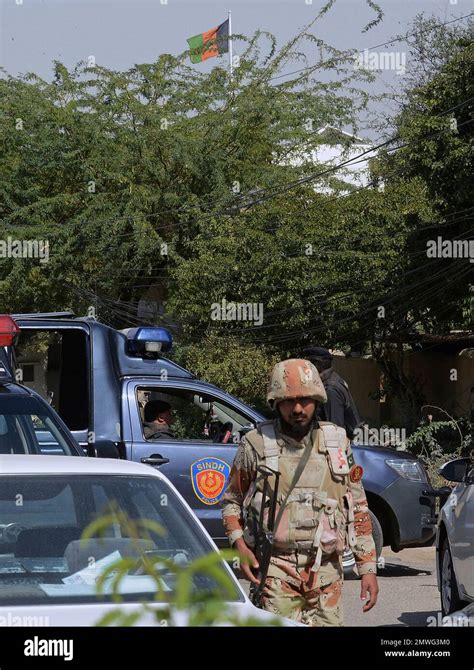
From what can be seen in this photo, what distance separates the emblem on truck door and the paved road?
80 centimetres

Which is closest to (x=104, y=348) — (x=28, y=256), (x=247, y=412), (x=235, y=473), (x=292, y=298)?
(x=247, y=412)

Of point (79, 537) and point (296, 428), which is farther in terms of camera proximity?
point (296, 428)

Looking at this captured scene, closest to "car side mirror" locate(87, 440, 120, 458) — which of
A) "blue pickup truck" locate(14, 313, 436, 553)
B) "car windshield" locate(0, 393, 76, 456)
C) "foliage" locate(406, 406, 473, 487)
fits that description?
"blue pickup truck" locate(14, 313, 436, 553)

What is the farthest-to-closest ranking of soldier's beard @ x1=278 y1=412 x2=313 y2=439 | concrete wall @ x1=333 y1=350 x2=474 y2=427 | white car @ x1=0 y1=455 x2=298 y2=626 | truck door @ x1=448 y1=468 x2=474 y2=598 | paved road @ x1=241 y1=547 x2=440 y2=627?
concrete wall @ x1=333 y1=350 x2=474 y2=427
paved road @ x1=241 y1=547 x2=440 y2=627
truck door @ x1=448 y1=468 x2=474 y2=598
soldier's beard @ x1=278 y1=412 x2=313 y2=439
white car @ x1=0 y1=455 x2=298 y2=626

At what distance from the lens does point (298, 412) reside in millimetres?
4605

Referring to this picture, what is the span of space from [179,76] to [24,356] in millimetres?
9890

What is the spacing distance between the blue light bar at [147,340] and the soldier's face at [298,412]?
17.7ft

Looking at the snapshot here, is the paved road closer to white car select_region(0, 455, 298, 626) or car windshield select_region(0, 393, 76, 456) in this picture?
car windshield select_region(0, 393, 76, 456)

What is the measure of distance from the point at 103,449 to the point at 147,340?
1277 millimetres

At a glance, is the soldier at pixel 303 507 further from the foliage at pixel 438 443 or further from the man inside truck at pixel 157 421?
the foliage at pixel 438 443

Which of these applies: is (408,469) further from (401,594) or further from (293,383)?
(293,383)

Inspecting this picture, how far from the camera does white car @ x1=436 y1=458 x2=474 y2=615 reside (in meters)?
6.86

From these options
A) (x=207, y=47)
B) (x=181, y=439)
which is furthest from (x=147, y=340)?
(x=207, y=47)
